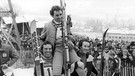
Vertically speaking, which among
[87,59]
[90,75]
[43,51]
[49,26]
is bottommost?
[90,75]

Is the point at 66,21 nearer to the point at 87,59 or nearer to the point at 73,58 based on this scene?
the point at 73,58

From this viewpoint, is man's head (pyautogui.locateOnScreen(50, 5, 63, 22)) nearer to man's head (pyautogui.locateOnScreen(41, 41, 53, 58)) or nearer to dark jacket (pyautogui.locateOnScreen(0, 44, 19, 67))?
man's head (pyautogui.locateOnScreen(41, 41, 53, 58))

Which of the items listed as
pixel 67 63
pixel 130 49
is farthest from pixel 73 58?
pixel 130 49

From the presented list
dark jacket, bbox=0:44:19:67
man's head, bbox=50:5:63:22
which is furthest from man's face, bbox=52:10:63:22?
dark jacket, bbox=0:44:19:67

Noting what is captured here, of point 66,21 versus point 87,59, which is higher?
point 66,21

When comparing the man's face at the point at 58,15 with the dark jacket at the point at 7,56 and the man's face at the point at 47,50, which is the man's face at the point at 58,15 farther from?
the dark jacket at the point at 7,56

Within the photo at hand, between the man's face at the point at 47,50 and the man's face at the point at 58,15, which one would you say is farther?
the man's face at the point at 58,15

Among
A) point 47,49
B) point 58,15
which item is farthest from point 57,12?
point 47,49

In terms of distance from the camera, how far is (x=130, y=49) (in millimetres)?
7008

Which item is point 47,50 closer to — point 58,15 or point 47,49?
point 47,49

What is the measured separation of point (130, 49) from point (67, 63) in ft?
11.7

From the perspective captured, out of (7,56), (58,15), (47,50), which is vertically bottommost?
(7,56)

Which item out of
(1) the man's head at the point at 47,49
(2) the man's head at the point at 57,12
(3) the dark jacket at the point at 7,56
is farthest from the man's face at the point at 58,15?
(3) the dark jacket at the point at 7,56

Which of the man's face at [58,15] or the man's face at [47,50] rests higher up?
the man's face at [58,15]
